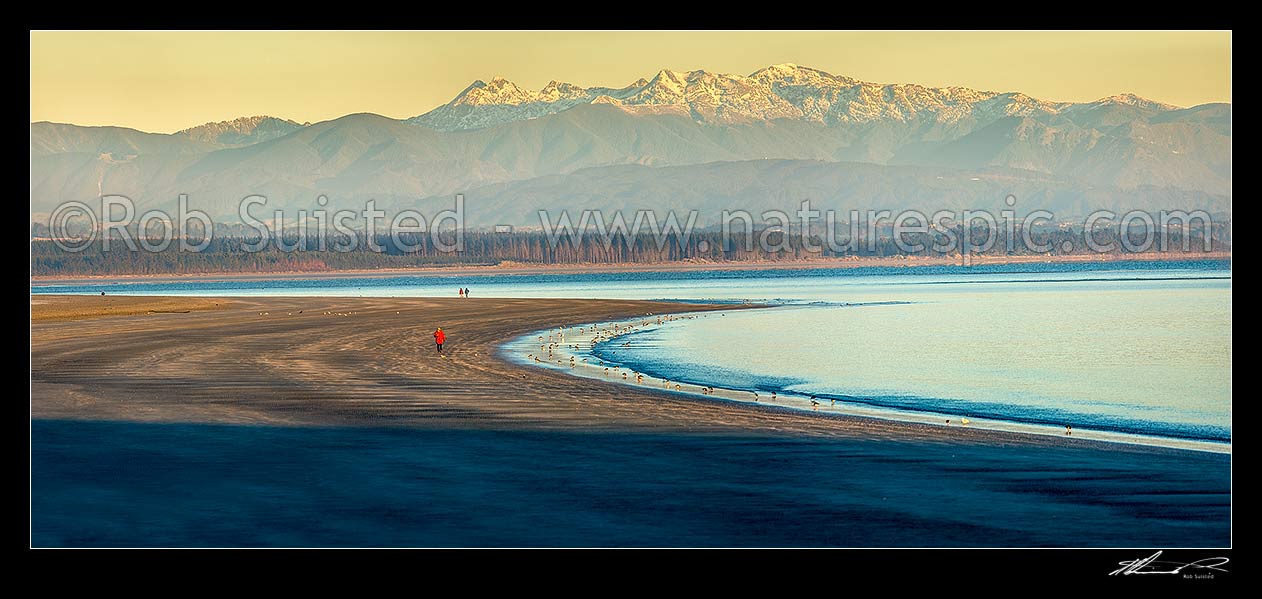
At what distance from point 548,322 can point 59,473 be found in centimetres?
4591

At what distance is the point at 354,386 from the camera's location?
34.6 meters

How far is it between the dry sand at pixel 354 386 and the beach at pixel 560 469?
0.15 meters

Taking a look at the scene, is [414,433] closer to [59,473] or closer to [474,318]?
[59,473]

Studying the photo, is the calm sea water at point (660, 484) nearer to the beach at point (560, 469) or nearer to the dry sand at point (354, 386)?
the beach at point (560, 469)

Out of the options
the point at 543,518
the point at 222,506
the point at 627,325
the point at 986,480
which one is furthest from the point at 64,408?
the point at 627,325

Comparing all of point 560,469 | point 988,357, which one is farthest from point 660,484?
point 988,357

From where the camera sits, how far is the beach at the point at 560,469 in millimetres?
17078

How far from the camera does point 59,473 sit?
21.2 metres

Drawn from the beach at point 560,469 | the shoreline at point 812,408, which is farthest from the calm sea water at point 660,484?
the shoreline at point 812,408
